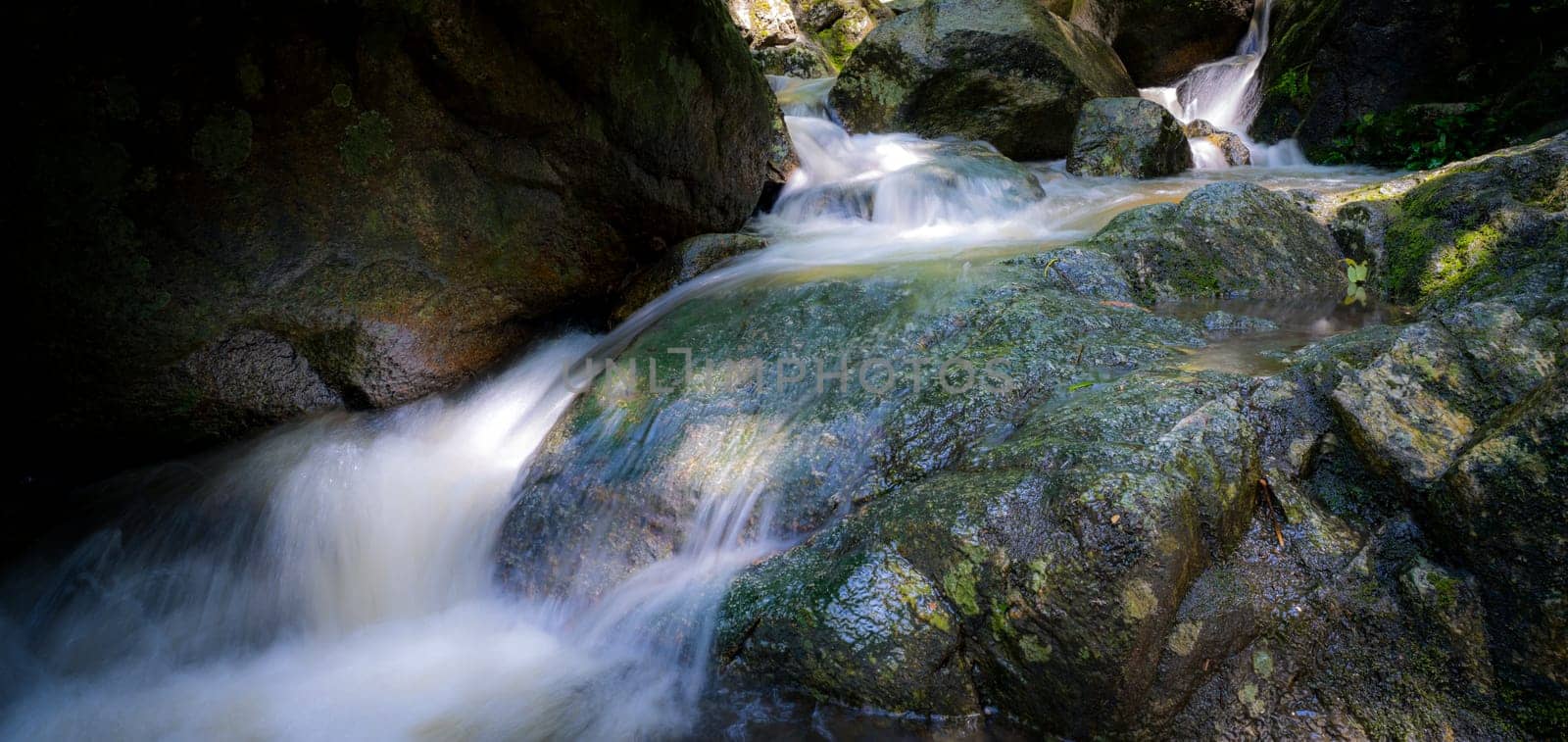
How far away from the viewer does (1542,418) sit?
1824 millimetres

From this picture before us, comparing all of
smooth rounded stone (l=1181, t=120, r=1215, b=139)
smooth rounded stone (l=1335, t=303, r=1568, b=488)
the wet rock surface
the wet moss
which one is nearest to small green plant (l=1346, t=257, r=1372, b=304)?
the wet rock surface

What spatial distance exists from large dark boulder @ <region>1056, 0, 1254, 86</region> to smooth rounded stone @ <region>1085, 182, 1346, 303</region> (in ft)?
28.4

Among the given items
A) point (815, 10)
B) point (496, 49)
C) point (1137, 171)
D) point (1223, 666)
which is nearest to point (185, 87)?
point (496, 49)

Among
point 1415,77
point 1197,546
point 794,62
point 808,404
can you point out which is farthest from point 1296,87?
point 1197,546

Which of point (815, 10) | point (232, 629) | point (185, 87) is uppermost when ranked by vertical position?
point (815, 10)

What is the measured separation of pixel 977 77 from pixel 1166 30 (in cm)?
481

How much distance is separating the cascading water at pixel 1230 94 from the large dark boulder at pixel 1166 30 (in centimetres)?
20

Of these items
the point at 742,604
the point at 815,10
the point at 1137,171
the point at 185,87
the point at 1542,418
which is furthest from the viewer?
the point at 815,10

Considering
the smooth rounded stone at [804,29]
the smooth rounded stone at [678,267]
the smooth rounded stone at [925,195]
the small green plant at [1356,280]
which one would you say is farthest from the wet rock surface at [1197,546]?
the smooth rounded stone at [804,29]

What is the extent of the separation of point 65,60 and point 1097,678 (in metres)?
4.38

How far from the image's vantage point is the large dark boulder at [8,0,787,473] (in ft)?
10.7

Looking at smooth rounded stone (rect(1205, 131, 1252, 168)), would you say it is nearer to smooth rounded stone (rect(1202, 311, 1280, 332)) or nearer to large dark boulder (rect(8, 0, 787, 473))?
smooth rounded stone (rect(1202, 311, 1280, 332))

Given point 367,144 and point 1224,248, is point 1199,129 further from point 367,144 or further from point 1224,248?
point 367,144

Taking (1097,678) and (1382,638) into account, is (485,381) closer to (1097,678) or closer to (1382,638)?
(1097,678)
